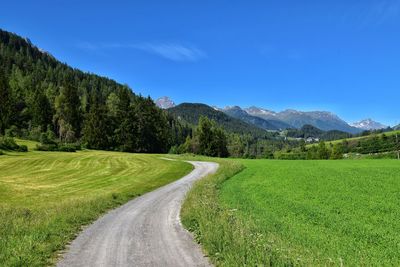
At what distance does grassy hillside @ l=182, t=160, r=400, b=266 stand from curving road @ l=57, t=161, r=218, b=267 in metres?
0.85

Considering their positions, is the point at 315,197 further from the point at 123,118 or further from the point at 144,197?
the point at 123,118

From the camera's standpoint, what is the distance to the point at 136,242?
17.7 metres

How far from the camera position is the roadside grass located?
16.4m

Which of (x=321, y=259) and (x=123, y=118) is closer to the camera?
(x=321, y=259)

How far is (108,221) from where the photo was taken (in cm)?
2392

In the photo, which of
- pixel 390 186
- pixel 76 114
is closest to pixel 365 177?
pixel 390 186

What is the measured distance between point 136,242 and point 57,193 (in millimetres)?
26978

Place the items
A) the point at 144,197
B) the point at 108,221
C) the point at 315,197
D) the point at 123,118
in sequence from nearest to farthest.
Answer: the point at 108,221, the point at 315,197, the point at 144,197, the point at 123,118

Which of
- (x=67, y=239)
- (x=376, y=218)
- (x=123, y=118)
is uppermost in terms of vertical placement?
(x=123, y=118)

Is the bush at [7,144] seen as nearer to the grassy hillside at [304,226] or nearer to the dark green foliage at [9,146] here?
the dark green foliage at [9,146]

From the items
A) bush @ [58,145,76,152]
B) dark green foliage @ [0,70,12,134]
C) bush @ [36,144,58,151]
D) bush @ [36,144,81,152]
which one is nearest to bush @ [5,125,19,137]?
dark green foliage @ [0,70,12,134]

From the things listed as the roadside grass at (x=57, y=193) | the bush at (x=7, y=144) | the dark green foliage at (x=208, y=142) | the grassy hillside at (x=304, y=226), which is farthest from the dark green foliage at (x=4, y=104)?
the grassy hillside at (x=304, y=226)

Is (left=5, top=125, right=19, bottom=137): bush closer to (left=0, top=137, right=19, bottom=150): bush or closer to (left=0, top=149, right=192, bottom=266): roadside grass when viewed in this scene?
(left=0, top=137, right=19, bottom=150): bush

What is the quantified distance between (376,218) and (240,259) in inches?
347
